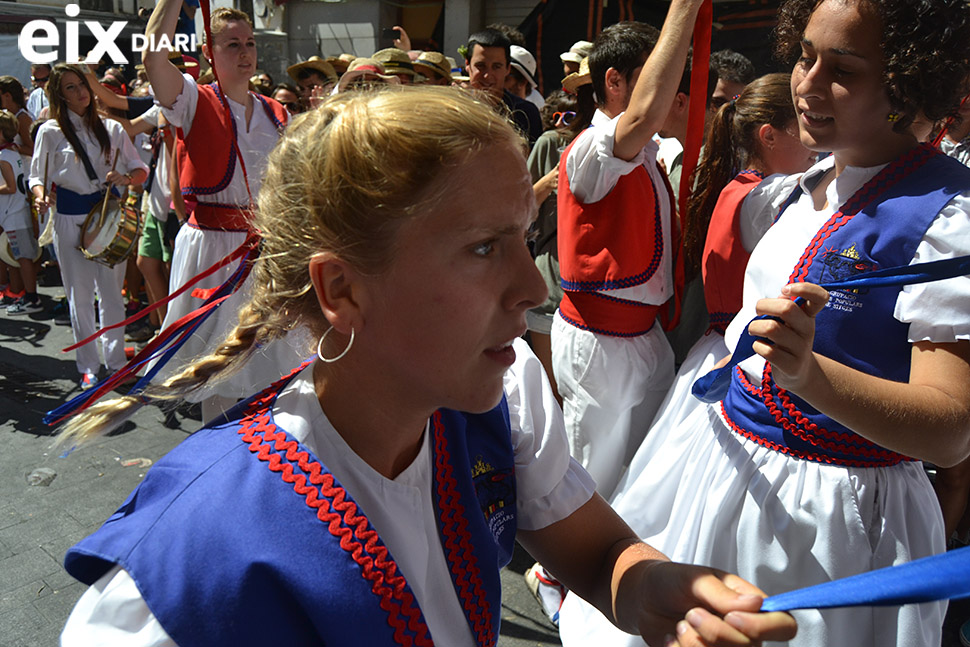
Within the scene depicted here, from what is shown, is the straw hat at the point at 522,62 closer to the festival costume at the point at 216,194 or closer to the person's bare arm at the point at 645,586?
the festival costume at the point at 216,194

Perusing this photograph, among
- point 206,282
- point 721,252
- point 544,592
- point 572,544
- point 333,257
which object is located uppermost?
point 333,257

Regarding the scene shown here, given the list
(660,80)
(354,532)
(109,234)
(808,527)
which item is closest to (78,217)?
(109,234)

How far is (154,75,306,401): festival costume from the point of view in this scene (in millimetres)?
3514

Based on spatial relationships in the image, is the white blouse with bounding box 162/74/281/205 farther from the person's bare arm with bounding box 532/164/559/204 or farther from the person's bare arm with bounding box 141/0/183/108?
the person's bare arm with bounding box 532/164/559/204

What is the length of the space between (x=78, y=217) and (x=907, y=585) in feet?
20.2

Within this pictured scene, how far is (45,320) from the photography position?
734cm

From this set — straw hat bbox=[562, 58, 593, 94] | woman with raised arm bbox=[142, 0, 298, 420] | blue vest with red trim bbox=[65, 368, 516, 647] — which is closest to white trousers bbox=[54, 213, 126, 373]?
woman with raised arm bbox=[142, 0, 298, 420]

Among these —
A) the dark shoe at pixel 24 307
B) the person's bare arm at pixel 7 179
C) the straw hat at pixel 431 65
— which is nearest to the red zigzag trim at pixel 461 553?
the straw hat at pixel 431 65

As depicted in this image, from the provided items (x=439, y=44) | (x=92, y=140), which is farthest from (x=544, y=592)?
(x=439, y=44)

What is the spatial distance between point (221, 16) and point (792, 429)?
3.52 meters

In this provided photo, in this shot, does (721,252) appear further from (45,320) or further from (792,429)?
(45,320)

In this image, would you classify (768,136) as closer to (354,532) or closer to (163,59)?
(354,532)

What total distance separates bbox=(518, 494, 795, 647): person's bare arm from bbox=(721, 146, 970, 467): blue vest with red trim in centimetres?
56

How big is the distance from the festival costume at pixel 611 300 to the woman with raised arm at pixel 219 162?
1.43 m
